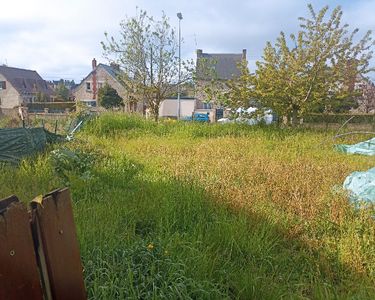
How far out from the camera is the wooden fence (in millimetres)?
1037

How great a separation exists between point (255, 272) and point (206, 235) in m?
0.66

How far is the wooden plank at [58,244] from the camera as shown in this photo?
3.71 feet

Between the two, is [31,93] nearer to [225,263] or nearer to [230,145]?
[230,145]

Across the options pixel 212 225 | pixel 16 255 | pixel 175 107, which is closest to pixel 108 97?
pixel 175 107

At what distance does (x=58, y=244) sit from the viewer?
1.19 meters

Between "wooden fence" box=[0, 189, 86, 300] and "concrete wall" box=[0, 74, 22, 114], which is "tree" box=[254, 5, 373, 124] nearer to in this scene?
"wooden fence" box=[0, 189, 86, 300]

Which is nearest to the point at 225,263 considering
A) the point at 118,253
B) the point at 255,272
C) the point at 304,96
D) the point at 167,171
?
the point at 255,272

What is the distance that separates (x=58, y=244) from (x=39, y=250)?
0.25ft

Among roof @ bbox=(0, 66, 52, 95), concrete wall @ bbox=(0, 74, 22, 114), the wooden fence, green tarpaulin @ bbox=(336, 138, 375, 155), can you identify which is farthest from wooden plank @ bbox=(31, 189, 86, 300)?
roof @ bbox=(0, 66, 52, 95)

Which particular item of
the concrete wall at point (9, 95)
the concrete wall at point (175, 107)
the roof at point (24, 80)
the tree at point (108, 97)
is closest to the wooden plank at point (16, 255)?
the concrete wall at point (175, 107)

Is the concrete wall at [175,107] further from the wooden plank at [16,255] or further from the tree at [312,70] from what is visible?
the wooden plank at [16,255]

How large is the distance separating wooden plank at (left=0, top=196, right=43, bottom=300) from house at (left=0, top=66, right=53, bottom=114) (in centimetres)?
5371

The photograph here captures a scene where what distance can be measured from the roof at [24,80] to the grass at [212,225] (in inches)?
2125

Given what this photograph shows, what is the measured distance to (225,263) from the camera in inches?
107
